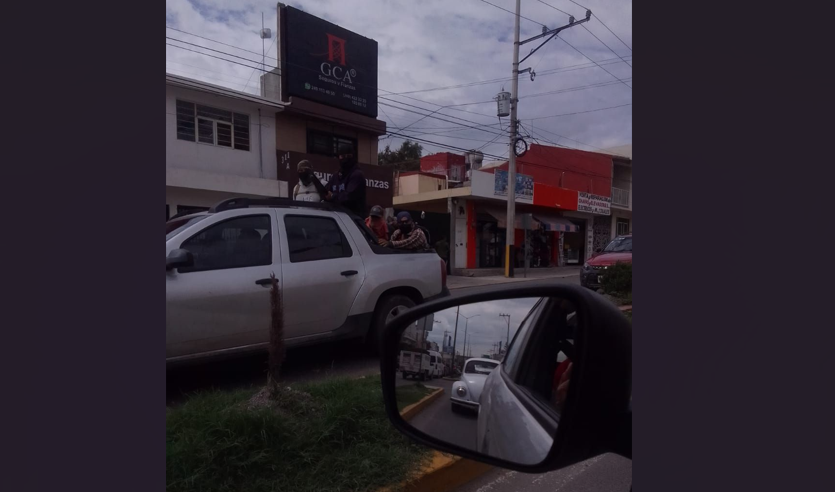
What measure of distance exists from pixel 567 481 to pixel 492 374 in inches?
83.4

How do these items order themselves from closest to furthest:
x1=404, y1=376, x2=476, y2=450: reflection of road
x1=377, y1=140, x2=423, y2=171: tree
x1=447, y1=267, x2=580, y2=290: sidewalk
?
1. x1=404, y1=376, x2=476, y2=450: reflection of road
2. x1=447, y1=267, x2=580, y2=290: sidewalk
3. x1=377, y1=140, x2=423, y2=171: tree

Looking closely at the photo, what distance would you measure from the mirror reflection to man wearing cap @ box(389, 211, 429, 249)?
4.09 metres

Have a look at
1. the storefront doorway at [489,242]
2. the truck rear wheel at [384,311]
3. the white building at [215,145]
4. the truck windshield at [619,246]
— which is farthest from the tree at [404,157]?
the truck rear wheel at [384,311]

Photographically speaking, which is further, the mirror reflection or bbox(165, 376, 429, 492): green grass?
bbox(165, 376, 429, 492): green grass

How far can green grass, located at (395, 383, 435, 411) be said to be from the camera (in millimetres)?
1586

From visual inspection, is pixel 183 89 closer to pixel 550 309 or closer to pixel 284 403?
pixel 284 403

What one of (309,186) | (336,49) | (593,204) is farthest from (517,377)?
(593,204)

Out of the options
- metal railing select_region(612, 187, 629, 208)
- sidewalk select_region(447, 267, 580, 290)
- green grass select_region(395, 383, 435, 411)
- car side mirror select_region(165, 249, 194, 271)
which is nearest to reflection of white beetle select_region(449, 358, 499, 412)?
green grass select_region(395, 383, 435, 411)

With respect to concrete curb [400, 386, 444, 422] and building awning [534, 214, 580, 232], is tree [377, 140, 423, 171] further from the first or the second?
concrete curb [400, 386, 444, 422]

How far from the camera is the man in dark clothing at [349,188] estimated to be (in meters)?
6.29

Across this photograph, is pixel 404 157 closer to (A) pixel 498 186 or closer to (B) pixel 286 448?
(A) pixel 498 186

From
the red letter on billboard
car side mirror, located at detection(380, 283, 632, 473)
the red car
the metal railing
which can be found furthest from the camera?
the metal railing

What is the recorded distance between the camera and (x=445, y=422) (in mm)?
1525

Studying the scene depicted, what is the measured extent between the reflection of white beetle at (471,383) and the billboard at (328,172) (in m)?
13.6
